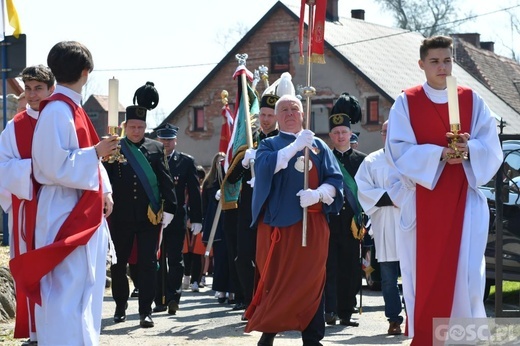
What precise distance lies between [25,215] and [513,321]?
4544mm

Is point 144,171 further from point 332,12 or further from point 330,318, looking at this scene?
point 332,12

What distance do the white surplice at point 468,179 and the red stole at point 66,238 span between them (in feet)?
7.32

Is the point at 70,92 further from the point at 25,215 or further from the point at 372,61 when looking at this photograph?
the point at 372,61

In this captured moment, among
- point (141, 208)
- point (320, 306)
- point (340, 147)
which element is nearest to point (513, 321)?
point (320, 306)

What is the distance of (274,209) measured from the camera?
31.1ft

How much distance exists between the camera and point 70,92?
7457mm

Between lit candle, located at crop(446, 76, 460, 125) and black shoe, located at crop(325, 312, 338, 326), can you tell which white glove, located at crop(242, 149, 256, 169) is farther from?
lit candle, located at crop(446, 76, 460, 125)

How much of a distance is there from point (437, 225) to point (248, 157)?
3451mm

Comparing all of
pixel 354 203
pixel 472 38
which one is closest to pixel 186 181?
pixel 354 203

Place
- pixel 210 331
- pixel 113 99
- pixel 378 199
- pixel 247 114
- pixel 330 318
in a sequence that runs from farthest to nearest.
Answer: pixel 247 114 < pixel 330 318 < pixel 378 199 < pixel 210 331 < pixel 113 99

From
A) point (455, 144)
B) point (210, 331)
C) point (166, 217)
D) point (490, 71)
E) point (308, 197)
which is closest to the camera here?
point (455, 144)

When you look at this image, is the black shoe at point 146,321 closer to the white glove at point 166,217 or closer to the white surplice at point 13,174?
the white glove at point 166,217

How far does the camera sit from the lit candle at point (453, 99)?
7707 mm

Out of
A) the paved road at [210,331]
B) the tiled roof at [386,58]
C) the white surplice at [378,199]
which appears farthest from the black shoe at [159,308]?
the tiled roof at [386,58]
